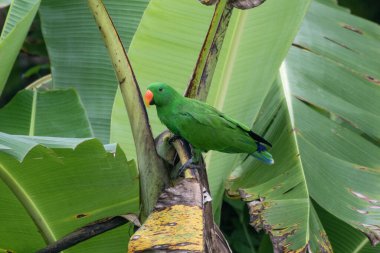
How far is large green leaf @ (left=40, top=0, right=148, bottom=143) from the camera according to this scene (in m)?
2.00

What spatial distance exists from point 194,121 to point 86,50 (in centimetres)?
80

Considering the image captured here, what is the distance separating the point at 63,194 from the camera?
4.80 ft

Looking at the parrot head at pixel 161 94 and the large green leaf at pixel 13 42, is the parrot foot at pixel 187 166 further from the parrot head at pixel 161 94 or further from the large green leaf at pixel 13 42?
the large green leaf at pixel 13 42

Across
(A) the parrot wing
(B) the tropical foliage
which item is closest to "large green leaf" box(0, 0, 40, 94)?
(B) the tropical foliage

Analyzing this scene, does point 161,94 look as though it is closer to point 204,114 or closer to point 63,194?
point 204,114

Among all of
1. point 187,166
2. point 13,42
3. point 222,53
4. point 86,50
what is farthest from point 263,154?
point 86,50

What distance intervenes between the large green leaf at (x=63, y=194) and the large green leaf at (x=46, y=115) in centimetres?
39

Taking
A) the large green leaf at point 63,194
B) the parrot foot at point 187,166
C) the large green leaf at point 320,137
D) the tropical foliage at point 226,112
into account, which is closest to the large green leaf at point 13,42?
the tropical foliage at point 226,112

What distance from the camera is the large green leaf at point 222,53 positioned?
170 cm

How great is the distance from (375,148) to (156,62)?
75cm

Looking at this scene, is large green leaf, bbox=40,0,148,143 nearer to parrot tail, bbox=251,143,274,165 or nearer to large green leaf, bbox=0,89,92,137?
large green leaf, bbox=0,89,92,137

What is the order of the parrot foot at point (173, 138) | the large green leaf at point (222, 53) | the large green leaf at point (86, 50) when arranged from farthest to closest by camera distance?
the large green leaf at point (86, 50) < the large green leaf at point (222, 53) < the parrot foot at point (173, 138)

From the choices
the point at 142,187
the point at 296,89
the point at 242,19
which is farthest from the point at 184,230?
the point at 296,89

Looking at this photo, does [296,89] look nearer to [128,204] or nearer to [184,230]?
[128,204]
